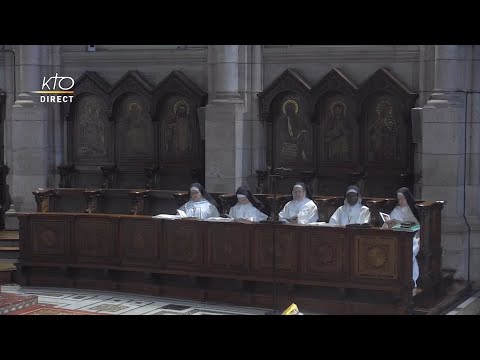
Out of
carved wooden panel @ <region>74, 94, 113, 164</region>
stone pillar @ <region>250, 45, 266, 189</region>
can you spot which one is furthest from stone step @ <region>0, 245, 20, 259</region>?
stone pillar @ <region>250, 45, 266, 189</region>

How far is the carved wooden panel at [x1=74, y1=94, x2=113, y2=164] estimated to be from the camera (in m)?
16.1

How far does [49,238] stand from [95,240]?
2.64ft

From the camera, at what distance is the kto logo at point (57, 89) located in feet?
53.1

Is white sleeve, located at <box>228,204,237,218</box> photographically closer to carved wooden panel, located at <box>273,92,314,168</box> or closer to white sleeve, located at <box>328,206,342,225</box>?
white sleeve, located at <box>328,206,342,225</box>

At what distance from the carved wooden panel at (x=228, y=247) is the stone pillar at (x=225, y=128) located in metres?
3.02

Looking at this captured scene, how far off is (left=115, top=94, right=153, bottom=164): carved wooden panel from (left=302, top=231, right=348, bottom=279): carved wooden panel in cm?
551

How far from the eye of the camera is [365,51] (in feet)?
46.6

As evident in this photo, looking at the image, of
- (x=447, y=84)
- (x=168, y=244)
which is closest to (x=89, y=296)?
(x=168, y=244)

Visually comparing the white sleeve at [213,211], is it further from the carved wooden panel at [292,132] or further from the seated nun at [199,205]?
the carved wooden panel at [292,132]

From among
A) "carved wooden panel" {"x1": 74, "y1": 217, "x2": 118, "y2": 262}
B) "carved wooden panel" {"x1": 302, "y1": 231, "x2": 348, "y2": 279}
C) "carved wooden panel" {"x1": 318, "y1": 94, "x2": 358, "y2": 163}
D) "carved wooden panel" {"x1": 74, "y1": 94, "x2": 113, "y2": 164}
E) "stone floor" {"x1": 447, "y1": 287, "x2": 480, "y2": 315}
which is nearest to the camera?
"carved wooden panel" {"x1": 302, "y1": 231, "x2": 348, "y2": 279}

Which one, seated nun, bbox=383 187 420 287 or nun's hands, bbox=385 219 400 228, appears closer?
nun's hands, bbox=385 219 400 228

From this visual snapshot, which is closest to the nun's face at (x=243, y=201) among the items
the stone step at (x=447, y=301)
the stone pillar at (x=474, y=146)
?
the stone step at (x=447, y=301)

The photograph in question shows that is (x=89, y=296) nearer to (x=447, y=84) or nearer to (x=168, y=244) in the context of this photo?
(x=168, y=244)

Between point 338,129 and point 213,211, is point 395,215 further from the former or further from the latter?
point 338,129
